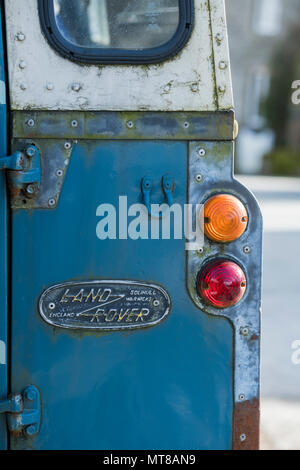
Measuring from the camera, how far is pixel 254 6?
25062mm

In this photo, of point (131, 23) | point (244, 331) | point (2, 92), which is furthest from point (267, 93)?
point (2, 92)

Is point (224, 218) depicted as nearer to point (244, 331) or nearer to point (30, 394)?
point (244, 331)

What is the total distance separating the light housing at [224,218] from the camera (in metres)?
2.01

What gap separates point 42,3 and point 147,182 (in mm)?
635

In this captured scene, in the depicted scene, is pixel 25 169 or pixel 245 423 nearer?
pixel 25 169

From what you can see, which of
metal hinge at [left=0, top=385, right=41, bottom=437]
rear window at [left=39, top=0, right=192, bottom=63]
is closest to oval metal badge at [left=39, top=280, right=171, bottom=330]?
metal hinge at [left=0, top=385, right=41, bottom=437]

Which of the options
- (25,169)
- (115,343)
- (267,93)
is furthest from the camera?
(267,93)

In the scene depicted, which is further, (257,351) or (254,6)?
(254,6)

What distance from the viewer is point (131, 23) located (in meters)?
2.04

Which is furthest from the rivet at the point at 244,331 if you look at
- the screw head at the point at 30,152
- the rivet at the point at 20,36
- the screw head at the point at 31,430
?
the rivet at the point at 20,36

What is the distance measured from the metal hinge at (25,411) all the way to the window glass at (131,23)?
111 cm

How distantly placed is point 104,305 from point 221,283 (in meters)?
0.37

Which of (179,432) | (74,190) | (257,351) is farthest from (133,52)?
(179,432)

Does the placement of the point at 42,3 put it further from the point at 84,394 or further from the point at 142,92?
the point at 84,394
